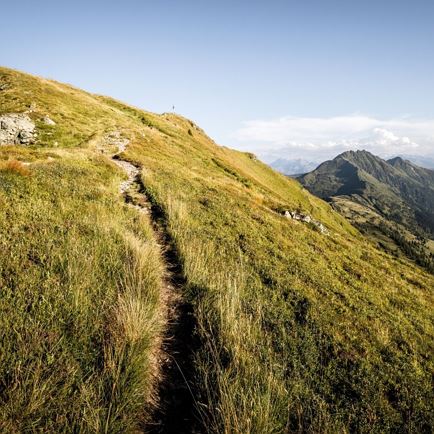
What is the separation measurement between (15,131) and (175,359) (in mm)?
32664

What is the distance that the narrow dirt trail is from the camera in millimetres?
5101

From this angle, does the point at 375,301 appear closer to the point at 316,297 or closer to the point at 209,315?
the point at 316,297

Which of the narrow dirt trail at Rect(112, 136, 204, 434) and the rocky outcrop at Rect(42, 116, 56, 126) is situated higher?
the rocky outcrop at Rect(42, 116, 56, 126)

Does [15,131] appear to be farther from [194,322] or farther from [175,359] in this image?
[175,359]

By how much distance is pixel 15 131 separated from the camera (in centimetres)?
3022

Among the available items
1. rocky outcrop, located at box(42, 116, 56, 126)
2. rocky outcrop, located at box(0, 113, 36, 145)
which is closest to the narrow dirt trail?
rocky outcrop, located at box(0, 113, 36, 145)

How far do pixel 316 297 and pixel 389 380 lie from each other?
4.16 metres

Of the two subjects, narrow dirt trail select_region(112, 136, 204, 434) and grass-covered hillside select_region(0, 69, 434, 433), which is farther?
narrow dirt trail select_region(112, 136, 204, 434)

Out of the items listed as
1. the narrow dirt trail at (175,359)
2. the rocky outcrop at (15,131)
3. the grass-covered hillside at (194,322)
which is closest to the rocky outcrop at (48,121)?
the rocky outcrop at (15,131)

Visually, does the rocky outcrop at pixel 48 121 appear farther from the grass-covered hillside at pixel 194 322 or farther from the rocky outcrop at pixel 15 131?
the grass-covered hillside at pixel 194 322

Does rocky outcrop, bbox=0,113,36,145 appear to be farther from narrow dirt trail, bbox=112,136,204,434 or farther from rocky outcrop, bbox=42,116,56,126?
narrow dirt trail, bbox=112,136,204,434

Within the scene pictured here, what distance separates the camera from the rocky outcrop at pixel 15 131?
1150 inches

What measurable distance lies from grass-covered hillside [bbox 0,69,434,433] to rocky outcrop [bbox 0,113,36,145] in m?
13.6

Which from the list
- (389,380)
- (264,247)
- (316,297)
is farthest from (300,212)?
(389,380)
